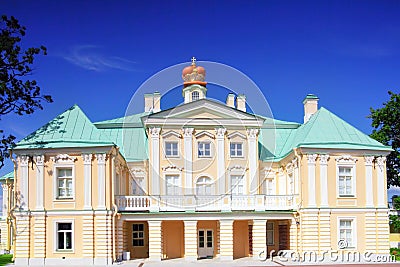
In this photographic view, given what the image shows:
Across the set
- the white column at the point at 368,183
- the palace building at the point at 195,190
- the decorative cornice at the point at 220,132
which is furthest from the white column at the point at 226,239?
the white column at the point at 368,183

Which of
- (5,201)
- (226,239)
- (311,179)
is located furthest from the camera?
(5,201)

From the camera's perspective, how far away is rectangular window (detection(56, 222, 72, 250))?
32000mm

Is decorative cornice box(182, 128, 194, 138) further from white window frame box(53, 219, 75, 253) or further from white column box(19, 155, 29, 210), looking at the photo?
white column box(19, 155, 29, 210)

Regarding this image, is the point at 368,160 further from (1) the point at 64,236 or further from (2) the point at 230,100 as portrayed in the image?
(1) the point at 64,236

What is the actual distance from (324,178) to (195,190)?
337 inches

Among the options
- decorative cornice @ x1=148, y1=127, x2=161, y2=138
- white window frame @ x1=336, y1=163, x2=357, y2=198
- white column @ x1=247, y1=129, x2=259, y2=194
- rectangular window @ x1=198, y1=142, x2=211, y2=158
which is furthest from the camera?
white column @ x1=247, y1=129, x2=259, y2=194

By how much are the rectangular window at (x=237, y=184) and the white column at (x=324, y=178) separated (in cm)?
650

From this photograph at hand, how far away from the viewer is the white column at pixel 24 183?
3224cm

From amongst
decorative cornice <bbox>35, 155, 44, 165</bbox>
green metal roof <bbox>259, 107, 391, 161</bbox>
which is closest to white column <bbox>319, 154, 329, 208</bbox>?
green metal roof <bbox>259, 107, 391, 161</bbox>

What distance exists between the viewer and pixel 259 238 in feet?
112

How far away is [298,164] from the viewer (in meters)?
A: 34.2

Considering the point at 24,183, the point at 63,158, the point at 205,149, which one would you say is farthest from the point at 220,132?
the point at 24,183

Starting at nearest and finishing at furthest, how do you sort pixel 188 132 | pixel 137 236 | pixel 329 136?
pixel 329 136, pixel 137 236, pixel 188 132

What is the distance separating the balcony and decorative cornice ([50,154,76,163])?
3818 millimetres
